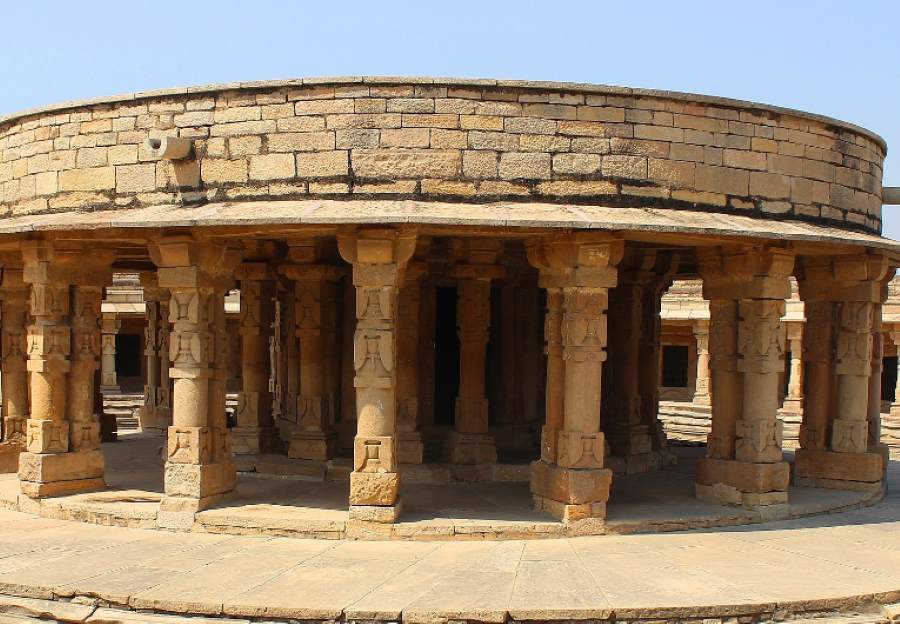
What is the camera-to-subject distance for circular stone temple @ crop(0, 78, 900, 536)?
8688 millimetres

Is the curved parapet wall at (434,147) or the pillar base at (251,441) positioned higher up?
the curved parapet wall at (434,147)

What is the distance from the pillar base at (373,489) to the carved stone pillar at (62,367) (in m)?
3.42

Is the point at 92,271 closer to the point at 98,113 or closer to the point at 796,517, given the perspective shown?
the point at 98,113

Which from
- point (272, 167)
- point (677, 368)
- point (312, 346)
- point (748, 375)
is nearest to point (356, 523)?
point (272, 167)

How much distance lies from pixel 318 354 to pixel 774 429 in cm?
549

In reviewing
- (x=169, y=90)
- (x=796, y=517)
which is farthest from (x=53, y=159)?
(x=796, y=517)

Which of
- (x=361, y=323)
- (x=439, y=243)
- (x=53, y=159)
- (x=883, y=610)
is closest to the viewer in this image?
(x=883, y=610)

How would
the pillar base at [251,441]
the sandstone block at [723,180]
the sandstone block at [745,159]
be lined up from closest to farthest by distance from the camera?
1. the sandstone block at [723,180]
2. the sandstone block at [745,159]
3. the pillar base at [251,441]

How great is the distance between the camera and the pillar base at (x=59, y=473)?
9.80m

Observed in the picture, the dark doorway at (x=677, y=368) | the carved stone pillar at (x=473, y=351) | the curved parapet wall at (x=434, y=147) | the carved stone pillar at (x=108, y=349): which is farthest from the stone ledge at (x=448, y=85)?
the dark doorway at (x=677, y=368)

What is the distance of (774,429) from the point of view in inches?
385

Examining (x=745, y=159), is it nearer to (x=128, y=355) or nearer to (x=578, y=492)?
(x=578, y=492)

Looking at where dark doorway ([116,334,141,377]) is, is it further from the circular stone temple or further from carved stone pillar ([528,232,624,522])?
carved stone pillar ([528,232,624,522])

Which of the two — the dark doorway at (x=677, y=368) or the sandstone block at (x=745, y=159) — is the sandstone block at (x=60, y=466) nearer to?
the sandstone block at (x=745, y=159)
